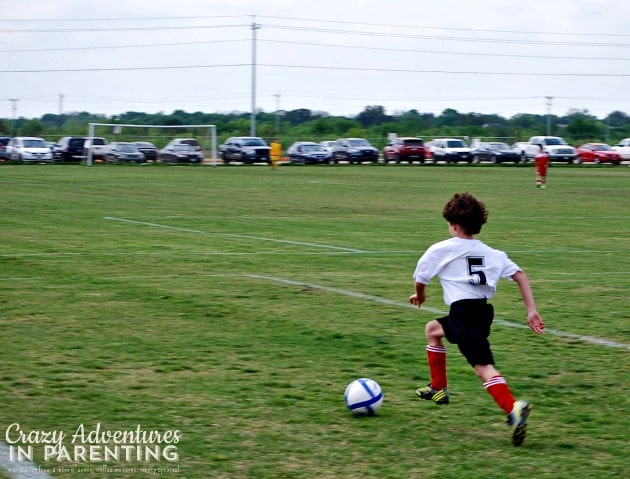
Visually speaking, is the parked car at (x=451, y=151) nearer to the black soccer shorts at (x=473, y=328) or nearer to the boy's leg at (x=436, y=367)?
the boy's leg at (x=436, y=367)

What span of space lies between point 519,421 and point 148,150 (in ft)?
184

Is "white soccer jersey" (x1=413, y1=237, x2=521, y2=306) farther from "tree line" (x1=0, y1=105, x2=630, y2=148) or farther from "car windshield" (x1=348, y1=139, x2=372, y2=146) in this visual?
"tree line" (x1=0, y1=105, x2=630, y2=148)

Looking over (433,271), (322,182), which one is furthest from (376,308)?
(322,182)

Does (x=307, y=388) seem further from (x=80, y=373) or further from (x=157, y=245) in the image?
(x=157, y=245)

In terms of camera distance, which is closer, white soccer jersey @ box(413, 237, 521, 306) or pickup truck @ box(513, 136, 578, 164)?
white soccer jersey @ box(413, 237, 521, 306)

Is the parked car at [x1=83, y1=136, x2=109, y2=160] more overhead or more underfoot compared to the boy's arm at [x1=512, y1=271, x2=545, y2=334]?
more overhead

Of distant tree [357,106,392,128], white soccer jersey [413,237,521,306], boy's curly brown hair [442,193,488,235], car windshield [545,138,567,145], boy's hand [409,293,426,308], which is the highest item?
distant tree [357,106,392,128]

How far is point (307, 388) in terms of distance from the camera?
6.80m

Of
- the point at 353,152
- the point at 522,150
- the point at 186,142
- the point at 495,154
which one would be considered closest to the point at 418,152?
the point at 353,152

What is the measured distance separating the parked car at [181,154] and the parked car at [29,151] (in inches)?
259

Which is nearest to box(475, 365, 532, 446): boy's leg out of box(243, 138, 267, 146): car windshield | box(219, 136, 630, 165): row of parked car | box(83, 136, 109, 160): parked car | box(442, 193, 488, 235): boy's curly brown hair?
box(442, 193, 488, 235): boy's curly brown hair

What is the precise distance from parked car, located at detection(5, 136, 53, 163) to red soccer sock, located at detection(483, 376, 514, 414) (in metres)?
53.6

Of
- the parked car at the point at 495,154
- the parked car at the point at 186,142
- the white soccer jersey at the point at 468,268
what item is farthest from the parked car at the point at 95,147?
the white soccer jersey at the point at 468,268

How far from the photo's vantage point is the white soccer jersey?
596cm
